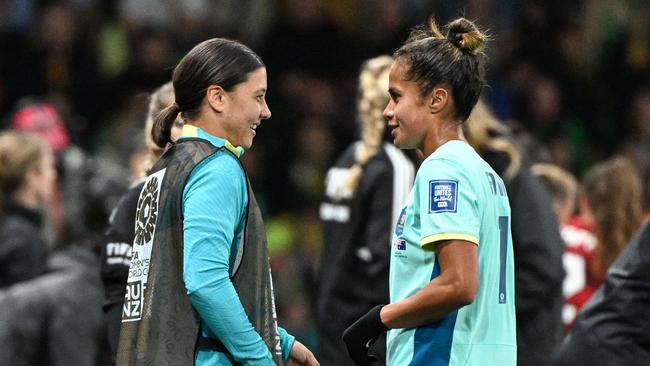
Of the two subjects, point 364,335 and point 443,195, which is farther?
point 364,335

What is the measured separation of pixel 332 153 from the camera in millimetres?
11102

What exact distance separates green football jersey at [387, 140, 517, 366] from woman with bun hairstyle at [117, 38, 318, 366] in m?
0.42

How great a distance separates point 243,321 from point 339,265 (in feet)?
8.89

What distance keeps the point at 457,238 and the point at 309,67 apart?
798 cm

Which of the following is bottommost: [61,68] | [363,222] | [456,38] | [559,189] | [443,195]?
[443,195]

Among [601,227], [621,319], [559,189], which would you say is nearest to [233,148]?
[621,319]

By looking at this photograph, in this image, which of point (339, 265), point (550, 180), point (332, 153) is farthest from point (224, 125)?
point (332, 153)

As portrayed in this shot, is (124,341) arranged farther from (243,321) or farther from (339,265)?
(339,265)

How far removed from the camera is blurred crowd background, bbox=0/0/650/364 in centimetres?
1114

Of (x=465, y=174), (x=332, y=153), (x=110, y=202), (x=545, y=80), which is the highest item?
(x=545, y=80)

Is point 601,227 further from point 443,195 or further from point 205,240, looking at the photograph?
point 205,240

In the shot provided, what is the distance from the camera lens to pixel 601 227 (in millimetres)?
6941

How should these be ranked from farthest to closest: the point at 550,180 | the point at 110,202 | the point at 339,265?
the point at 550,180 < the point at 110,202 < the point at 339,265

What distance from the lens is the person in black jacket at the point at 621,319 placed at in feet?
16.2
